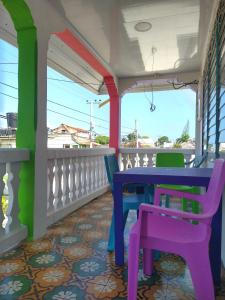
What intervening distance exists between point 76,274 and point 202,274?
0.88 meters

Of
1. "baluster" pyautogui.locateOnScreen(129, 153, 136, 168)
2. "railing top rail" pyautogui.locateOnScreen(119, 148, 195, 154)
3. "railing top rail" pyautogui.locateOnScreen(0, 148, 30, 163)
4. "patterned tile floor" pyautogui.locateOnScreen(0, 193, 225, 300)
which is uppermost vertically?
"railing top rail" pyautogui.locateOnScreen(119, 148, 195, 154)

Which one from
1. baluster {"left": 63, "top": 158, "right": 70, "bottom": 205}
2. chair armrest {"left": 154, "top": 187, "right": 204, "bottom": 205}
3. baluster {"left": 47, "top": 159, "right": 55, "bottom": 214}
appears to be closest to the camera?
chair armrest {"left": 154, "top": 187, "right": 204, "bottom": 205}

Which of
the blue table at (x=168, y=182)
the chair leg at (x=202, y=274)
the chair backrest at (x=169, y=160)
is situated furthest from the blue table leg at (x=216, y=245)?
the chair backrest at (x=169, y=160)

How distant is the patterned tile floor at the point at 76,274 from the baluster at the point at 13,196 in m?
0.22

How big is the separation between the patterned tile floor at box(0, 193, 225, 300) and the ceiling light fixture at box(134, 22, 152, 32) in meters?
2.47

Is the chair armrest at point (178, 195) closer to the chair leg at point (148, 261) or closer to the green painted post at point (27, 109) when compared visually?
the chair leg at point (148, 261)

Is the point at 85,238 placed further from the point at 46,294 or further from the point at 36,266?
the point at 46,294

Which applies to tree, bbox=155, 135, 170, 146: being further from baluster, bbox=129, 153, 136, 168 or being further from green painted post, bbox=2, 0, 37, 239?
green painted post, bbox=2, 0, 37, 239

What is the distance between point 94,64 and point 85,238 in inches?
111

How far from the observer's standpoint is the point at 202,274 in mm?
1125

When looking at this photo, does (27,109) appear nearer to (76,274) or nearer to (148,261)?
(76,274)

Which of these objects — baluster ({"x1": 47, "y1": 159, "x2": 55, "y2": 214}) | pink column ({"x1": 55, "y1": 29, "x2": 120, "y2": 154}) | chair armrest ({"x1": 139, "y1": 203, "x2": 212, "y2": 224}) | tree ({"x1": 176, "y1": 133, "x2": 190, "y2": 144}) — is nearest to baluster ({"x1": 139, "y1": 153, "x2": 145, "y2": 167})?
pink column ({"x1": 55, "y1": 29, "x2": 120, "y2": 154})

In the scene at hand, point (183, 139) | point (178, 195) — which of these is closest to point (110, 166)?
point (178, 195)

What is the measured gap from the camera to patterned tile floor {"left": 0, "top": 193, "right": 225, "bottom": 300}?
1.40m
